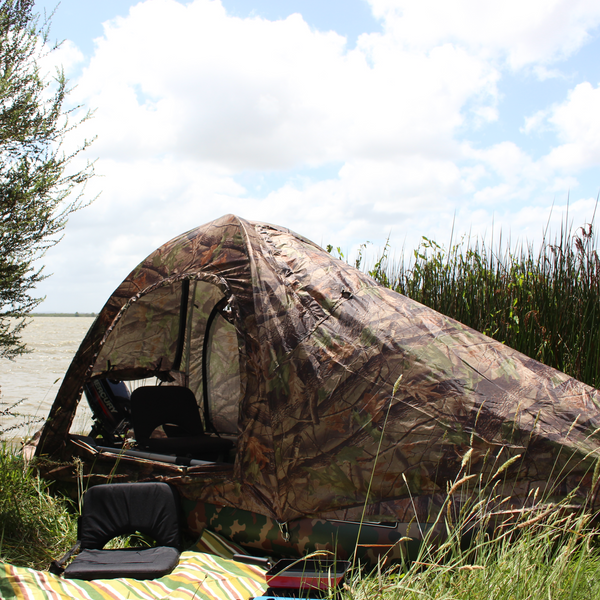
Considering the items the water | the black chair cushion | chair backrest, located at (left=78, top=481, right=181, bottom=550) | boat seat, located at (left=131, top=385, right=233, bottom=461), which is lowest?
the water

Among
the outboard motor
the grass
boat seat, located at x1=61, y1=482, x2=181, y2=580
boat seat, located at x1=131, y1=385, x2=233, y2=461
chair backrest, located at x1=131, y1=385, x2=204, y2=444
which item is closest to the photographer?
the grass

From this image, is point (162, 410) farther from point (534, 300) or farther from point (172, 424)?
point (534, 300)

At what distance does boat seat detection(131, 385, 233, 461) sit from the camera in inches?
165

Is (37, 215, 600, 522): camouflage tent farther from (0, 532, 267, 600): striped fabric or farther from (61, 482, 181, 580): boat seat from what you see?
(0, 532, 267, 600): striped fabric

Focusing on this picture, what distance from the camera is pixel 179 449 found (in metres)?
4.18

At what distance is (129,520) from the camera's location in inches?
130

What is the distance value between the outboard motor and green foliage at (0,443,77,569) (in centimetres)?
85

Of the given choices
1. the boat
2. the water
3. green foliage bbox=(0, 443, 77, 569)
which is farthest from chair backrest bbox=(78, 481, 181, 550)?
the water

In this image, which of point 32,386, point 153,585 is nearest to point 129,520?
point 153,585

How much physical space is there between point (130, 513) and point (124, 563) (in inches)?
15.1

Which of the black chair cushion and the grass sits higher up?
the grass

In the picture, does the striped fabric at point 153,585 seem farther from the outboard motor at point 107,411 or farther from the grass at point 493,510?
the outboard motor at point 107,411

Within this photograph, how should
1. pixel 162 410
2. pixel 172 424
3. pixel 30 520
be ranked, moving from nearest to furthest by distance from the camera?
pixel 30 520
pixel 162 410
pixel 172 424

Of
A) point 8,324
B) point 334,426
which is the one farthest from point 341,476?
point 8,324
